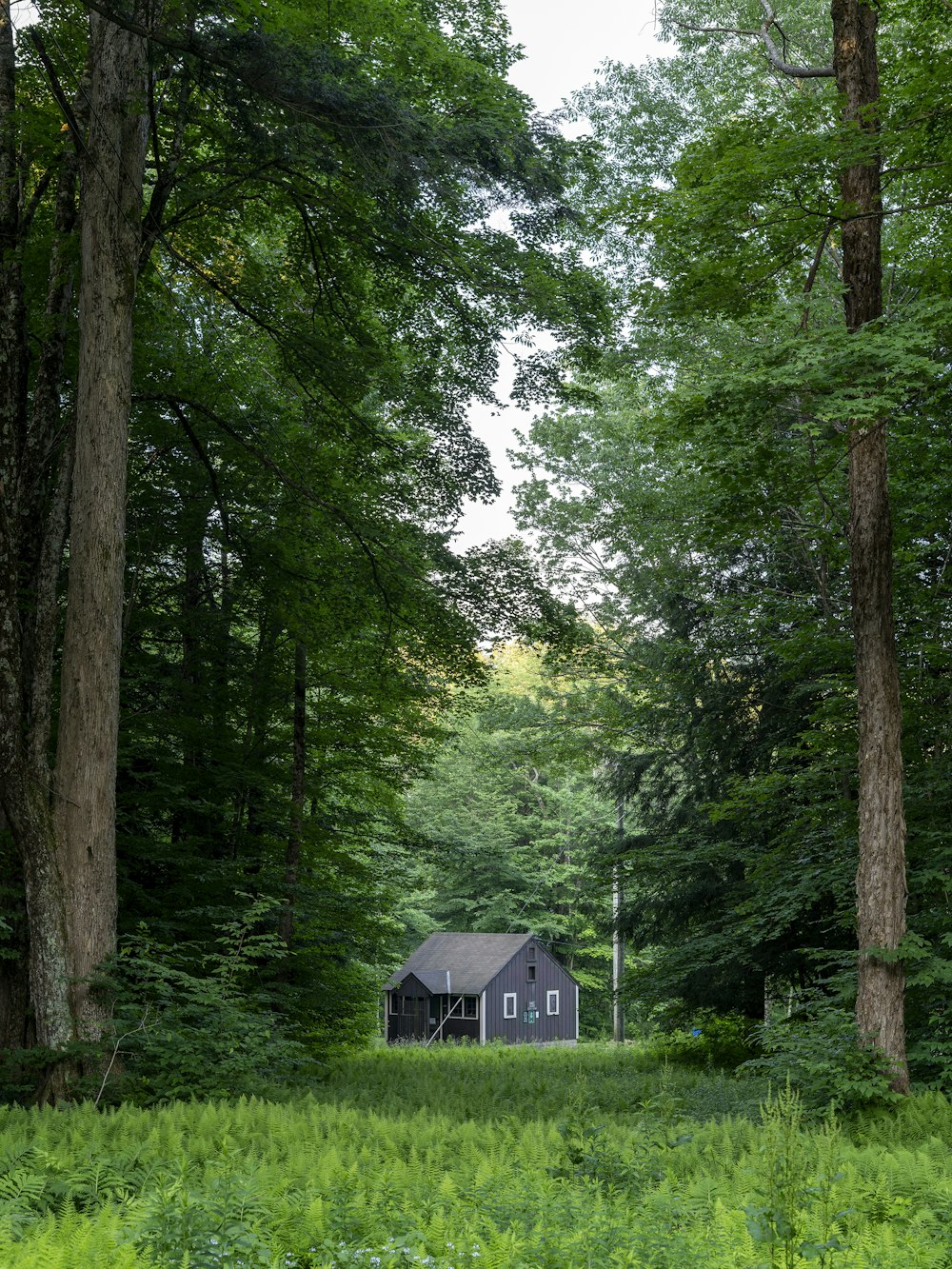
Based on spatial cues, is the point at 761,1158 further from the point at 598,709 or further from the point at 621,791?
the point at 598,709

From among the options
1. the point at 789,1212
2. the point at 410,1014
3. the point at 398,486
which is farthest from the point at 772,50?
the point at 410,1014

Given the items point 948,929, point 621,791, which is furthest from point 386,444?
point 621,791

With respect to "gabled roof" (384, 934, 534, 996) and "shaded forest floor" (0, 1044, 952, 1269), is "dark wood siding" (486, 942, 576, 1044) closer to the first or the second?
"gabled roof" (384, 934, 534, 996)

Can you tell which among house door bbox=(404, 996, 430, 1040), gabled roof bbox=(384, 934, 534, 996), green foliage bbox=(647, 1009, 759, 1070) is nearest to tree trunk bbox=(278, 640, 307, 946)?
green foliage bbox=(647, 1009, 759, 1070)

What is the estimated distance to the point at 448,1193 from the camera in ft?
15.2

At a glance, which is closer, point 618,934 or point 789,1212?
point 789,1212

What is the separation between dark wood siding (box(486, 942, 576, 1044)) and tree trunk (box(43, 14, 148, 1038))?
3044cm

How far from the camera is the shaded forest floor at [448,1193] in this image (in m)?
3.86

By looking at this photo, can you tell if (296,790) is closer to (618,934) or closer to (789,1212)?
(618,934)

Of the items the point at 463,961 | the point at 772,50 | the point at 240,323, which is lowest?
the point at 463,961

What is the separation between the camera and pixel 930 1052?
10.2 m

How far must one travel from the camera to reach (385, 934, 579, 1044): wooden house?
1515 inches

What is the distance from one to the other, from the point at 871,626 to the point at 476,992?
30584mm

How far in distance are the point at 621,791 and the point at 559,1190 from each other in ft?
63.7
